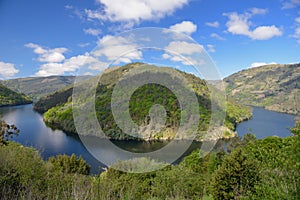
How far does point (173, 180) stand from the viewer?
20.1 m

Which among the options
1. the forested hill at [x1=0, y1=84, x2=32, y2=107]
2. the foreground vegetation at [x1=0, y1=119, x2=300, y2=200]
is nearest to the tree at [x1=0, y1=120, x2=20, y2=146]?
the foreground vegetation at [x1=0, y1=119, x2=300, y2=200]

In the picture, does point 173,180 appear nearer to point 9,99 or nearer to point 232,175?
point 232,175

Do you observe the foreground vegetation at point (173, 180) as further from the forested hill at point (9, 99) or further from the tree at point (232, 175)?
the forested hill at point (9, 99)

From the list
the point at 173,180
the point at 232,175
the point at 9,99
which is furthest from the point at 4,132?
the point at 9,99

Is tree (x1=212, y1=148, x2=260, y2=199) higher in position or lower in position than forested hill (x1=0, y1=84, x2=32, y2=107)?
lower

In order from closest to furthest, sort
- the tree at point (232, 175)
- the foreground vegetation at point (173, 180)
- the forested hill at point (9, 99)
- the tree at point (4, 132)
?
the foreground vegetation at point (173, 180) < the tree at point (232, 175) < the tree at point (4, 132) < the forested hill at point (9, 99)

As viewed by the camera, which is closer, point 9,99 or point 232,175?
point 232,175

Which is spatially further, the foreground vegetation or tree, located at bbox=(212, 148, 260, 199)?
tree, located at bbox=(212, 148, 260, 199)

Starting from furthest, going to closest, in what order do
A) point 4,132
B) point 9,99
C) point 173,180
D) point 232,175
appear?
point 9,99 < point 4,132 < point 173,180 < point 232,175

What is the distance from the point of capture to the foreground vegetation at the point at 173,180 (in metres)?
6.28

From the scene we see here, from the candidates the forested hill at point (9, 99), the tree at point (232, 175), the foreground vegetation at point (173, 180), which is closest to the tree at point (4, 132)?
the foreground vegetation at point (173, 180)

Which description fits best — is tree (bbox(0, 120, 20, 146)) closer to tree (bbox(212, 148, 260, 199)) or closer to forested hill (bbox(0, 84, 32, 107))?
tree (bbox(212, 148, 260, 199))

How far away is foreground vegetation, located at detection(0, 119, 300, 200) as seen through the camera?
6278mm

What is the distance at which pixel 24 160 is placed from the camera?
461 inches
